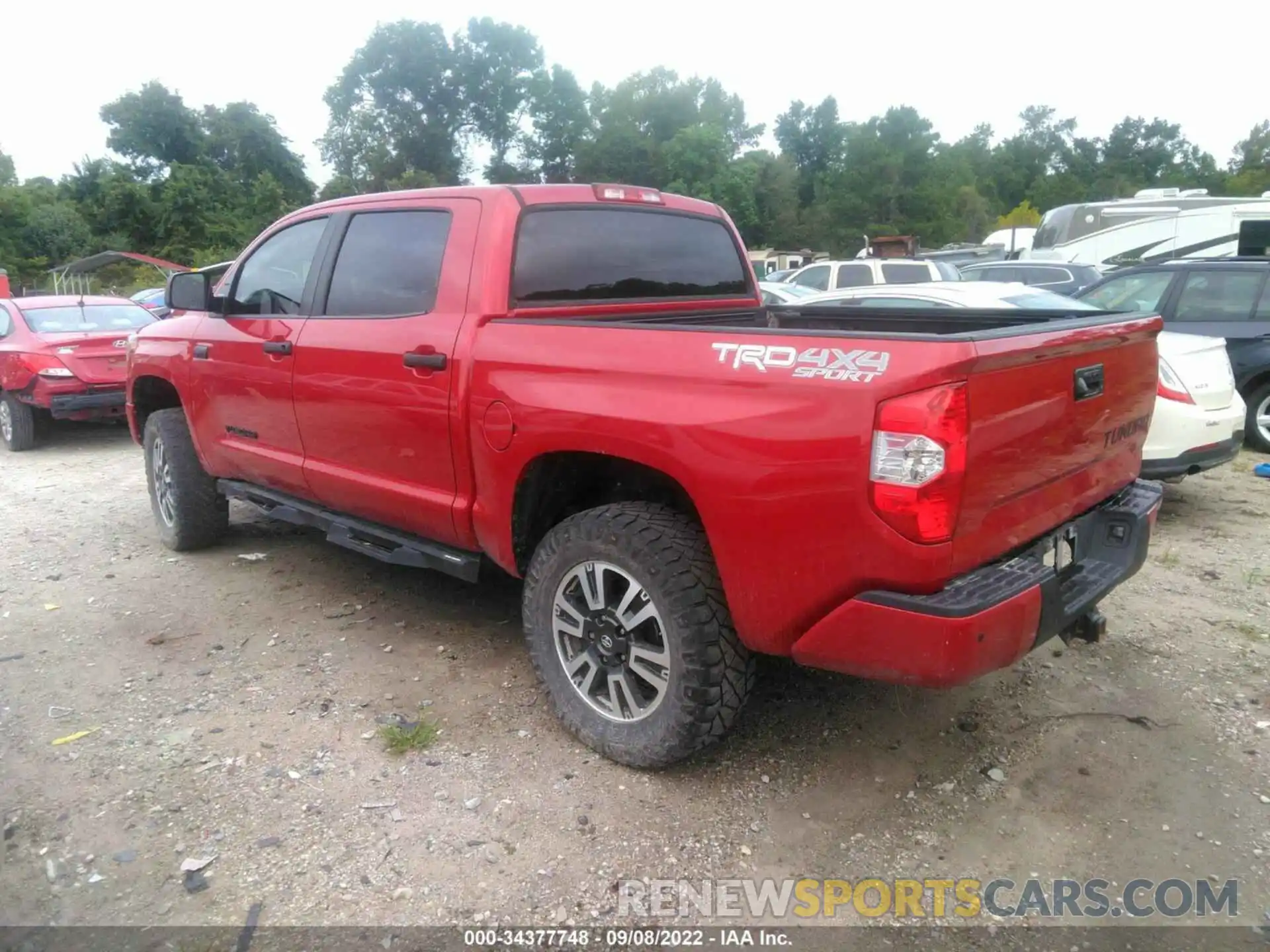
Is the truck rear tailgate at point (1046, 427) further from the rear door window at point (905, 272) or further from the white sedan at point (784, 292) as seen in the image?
the rear door window at point (905, 272)

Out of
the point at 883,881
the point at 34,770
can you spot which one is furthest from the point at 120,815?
the point at 883,881

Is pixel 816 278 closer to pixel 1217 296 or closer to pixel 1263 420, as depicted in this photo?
pixel 1217 296

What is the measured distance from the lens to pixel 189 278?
15.6 feet

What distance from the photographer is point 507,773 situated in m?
3.14

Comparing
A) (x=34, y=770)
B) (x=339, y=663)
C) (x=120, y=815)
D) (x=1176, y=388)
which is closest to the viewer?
(x=120, y=815)

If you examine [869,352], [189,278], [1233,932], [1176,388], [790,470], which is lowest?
[1233,932]

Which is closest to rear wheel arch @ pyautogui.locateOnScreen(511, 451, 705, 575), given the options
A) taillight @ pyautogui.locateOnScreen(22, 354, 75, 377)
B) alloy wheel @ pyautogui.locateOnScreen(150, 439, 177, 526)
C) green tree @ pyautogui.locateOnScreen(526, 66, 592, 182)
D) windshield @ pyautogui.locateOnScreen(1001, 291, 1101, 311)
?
alloy wheel @ pyautogui.locateOnScreen(150, 439, 177, 526)

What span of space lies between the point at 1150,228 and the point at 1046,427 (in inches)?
708

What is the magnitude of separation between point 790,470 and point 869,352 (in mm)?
371

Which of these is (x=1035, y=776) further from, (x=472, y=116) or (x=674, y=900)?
(x=472, y=116)

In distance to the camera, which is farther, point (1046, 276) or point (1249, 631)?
point (1046, 276)

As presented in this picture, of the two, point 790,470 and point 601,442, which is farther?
point 601,442

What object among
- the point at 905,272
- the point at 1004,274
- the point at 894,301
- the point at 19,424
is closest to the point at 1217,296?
the point at 894,301

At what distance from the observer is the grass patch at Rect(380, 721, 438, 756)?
3.29 m
